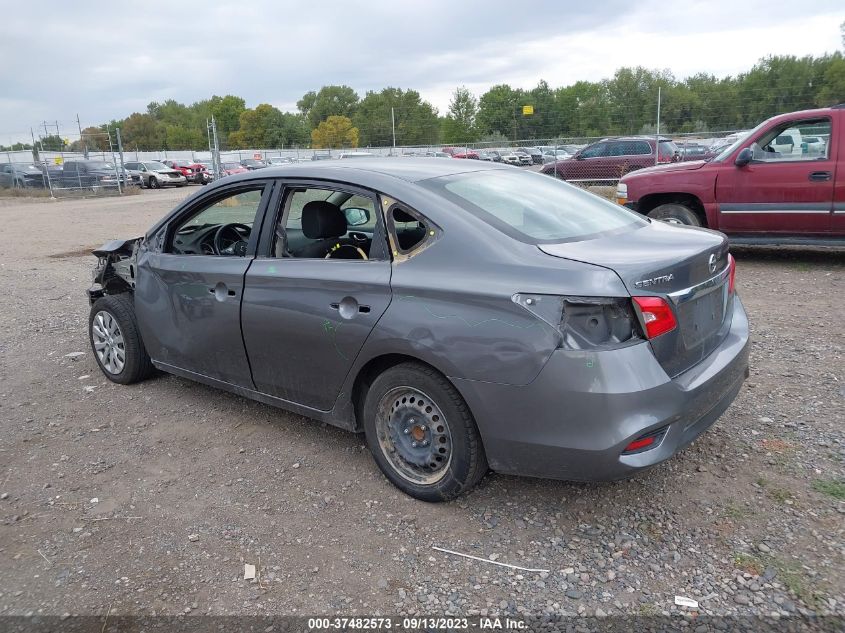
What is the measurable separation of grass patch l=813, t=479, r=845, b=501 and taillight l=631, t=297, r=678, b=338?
4.04 ft

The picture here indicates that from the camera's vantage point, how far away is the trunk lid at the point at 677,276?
2754 mm

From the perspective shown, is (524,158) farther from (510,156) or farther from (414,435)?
(414,435)

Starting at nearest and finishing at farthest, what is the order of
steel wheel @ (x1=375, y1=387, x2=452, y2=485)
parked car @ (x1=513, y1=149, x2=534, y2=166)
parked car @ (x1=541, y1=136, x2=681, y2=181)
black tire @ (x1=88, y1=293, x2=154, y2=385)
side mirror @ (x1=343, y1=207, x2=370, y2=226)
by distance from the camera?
1. steel wheel @ (x1=375, y1=387, x2=452, y2=485)
2. side mirror @ (x1=343, y1=207, x2=370, y2=226)
3. black tire @ (x1=88, y1=293, x2=154, y2=385)
4. parked car @ (x1=541, y1=136, x2=681, y2=181)
5. parked car @ (x1=513, y1=149, x2=534, y2=166)

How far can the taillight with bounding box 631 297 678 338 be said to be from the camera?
2686 mm

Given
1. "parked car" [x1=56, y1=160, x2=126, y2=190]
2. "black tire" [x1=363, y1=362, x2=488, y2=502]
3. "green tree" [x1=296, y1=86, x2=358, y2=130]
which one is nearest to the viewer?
"black tire" [x1=363, y1=362, x2=488, y2=502]

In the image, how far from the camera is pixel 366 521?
10.4 ft

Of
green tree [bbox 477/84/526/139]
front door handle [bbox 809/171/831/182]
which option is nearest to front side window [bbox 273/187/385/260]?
front door handle [bbox 809/171/831/182]

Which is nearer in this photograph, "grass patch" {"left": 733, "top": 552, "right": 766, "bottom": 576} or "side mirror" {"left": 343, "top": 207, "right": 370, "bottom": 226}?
"grass patch" {"left": 733, "top": 552, "right": 766, "bottom": 576}

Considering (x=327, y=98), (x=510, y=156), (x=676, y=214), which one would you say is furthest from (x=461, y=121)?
(x=676, y=214)

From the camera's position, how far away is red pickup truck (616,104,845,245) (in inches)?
307

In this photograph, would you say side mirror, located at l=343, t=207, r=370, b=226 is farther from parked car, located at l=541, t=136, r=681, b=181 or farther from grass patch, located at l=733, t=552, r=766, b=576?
parked car, located at l=541, t=136, r=681, b=181

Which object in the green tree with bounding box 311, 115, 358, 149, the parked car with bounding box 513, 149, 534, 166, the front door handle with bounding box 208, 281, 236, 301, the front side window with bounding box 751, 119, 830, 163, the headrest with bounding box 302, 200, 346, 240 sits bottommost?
the front door handle with bounding box 208, 281, 236, 301

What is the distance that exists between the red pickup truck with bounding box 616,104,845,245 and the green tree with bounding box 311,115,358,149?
33026 mm

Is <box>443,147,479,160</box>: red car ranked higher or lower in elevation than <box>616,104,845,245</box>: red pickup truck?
higher
